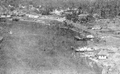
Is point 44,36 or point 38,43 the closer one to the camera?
point 38,43

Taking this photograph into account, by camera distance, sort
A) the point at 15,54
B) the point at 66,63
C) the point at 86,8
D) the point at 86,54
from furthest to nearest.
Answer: the point at 86,8, the point at 86,54, the point at 15,54, the point at 66,63

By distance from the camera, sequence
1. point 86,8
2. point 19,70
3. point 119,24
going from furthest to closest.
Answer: point 86,8 → point 119,24 → point 19,70

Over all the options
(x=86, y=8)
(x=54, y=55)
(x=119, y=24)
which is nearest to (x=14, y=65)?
(x=54, y=55)

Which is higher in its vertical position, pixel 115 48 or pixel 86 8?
pixel 86 8

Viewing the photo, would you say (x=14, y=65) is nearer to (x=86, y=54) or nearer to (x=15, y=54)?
(x=15, y=54)

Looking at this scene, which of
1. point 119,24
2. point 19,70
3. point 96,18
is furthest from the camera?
point 96,18

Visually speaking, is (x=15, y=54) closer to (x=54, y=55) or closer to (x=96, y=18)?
(x=54, y=55)

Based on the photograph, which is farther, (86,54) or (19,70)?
(86,54)

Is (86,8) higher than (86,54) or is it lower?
higher

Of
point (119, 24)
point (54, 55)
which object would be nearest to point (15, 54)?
point (54, 55)
